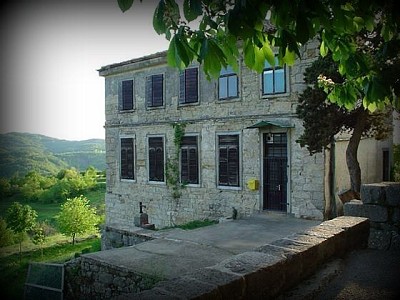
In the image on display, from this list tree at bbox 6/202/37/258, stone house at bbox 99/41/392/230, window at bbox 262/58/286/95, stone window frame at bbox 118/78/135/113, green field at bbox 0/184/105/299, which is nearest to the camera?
stone house at bbox 99/41/392/230

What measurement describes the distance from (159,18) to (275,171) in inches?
419

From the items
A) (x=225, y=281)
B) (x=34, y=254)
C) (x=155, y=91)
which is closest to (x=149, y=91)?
(x=155, y=91)

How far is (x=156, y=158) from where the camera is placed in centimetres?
1538

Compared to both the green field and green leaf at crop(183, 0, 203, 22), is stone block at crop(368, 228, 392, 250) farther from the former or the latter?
the green field

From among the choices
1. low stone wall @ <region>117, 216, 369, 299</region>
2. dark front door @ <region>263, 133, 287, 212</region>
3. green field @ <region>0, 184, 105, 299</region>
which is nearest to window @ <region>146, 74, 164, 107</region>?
dark front door @ <region>263, 133, 287, 212</region>

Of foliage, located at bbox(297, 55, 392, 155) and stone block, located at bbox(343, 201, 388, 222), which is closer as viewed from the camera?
stone block, located at bbox(343, 201, 388, 222)

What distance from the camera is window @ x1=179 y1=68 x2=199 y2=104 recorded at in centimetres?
1395

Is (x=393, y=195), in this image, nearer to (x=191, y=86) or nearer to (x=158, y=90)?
(x=191, y=86)

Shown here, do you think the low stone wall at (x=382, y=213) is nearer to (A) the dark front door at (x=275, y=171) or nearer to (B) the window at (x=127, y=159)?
(A) the dark front door at (x=275, y=171)

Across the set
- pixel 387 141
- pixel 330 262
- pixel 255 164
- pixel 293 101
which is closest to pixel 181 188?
pixel 255 164

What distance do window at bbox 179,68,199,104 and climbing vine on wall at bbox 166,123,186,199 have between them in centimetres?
111

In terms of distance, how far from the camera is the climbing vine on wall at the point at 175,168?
14.4 metres

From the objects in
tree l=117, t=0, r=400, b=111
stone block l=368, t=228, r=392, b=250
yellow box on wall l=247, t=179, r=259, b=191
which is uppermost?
tree l=117, t=0, r=400, b=111

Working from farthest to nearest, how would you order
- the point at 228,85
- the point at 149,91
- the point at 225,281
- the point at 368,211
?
the point at 149,91
the point at 228,85
the point at 368,211
the point at 225,281
